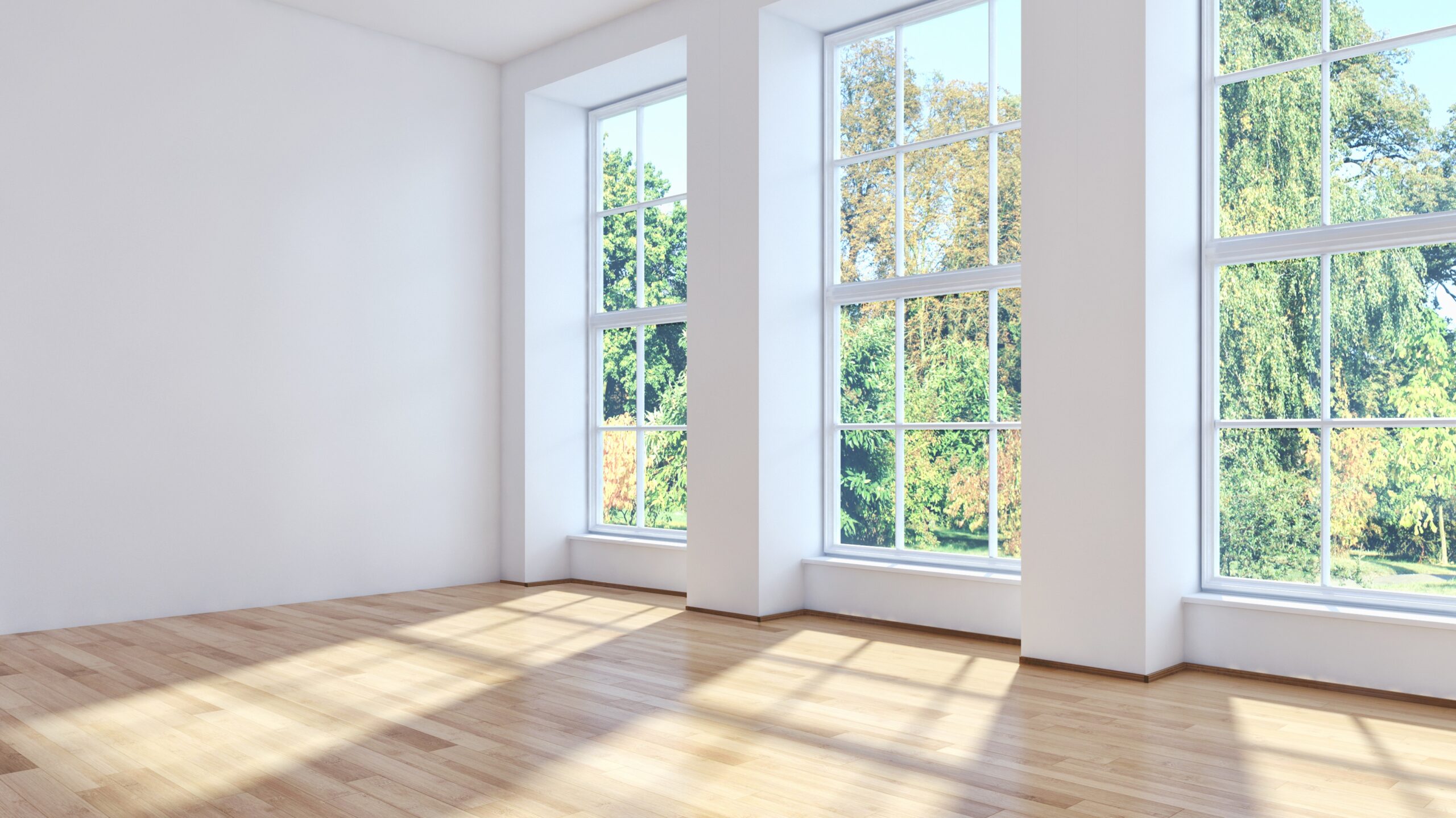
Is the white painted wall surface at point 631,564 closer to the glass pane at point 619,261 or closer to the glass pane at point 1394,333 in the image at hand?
the glass pane at point 619,261

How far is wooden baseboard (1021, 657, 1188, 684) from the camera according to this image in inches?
172

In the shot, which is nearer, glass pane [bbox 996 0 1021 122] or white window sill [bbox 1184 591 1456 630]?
white window sill [bbox 1184 591 1456 630]

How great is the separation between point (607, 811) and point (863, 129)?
4440 mm

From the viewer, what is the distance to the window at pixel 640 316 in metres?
7.28

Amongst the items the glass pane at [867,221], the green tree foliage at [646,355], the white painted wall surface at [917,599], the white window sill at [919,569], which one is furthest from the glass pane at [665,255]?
the white painted wall surface at [917,599]

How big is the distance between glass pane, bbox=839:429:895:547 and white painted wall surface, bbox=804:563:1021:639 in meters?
0.27

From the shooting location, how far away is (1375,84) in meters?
4.34

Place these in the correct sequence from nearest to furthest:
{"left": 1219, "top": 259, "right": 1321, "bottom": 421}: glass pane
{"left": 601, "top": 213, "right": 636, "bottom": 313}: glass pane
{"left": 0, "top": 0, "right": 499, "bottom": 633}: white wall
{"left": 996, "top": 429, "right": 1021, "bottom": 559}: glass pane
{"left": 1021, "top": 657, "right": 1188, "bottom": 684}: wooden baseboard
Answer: {"left": 1021, "top": 657, "right": 1188, "bottom": 684}: wooden baseboard
{"left": 1219, "top": 259, "right": 1321, "bottom": 421}: glass pane
{"left": 996, "top": 429, "right": 1021, "bottom": 559}: glass pane
{"left": 0, "top": 0, "right": 499, "bottom": 633}: white wall
{"left": 601, "top": 213, "right": 636, "bottom": 313}: glass pane

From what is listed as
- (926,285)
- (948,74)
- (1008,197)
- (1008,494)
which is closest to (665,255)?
(926,285)

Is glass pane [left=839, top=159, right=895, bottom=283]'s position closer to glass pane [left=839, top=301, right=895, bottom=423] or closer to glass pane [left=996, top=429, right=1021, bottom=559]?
glass pane [left=839, top=301, right=895, bottom=423]

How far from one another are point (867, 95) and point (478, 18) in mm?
2691

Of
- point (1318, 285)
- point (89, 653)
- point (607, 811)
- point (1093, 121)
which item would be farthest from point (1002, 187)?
point (89, 653)

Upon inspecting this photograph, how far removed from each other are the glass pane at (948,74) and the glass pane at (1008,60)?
7 centimetres

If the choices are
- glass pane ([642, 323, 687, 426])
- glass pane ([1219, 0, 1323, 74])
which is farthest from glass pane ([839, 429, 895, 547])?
glass pane ([1219, 0, 1323, 74])
